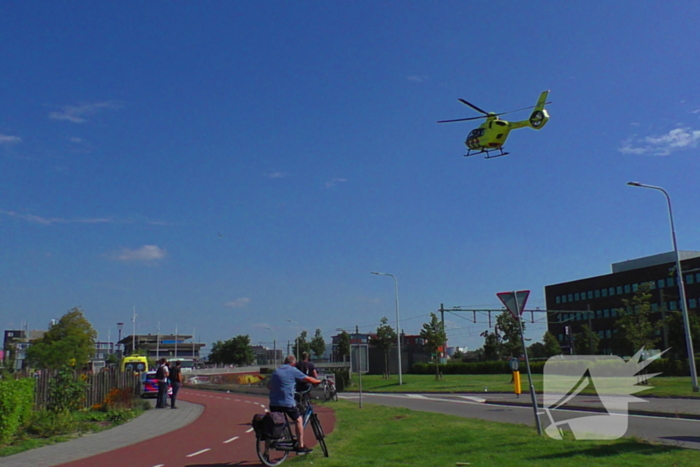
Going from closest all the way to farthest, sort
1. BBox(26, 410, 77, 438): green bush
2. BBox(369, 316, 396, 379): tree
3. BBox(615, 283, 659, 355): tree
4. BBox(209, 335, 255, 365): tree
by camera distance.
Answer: BBox(26, 410, 77, 438): green bush → BBox(615, 283, 659, 355): tree → BBox(369, 316, 396, 379): tree → BBox(209, 335, 255, 365): tree

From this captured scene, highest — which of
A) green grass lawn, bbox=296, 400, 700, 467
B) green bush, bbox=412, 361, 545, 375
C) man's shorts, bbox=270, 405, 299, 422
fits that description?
man's shorts, bbox=270, 405, 299, 422

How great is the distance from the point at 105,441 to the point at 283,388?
20.4 ft

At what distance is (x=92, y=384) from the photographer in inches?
815

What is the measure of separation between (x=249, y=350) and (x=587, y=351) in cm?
6076

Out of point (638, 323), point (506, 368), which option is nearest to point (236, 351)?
point (506, 368)

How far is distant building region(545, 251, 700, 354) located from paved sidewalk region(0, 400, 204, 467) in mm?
53267

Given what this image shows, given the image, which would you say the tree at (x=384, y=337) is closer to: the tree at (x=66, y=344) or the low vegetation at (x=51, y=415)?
the tree at (x=66, y=344)

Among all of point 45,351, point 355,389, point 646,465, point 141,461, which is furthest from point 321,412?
point 45,351

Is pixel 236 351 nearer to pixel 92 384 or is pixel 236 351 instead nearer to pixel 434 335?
pixel 434 335

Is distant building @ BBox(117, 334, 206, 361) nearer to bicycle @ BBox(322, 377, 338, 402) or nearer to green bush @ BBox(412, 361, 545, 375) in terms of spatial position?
green bush @ BBox(412, 361, 545, 375)

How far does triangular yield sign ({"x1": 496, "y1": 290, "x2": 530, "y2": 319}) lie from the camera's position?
13008 millimetres

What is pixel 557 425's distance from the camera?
14344mm

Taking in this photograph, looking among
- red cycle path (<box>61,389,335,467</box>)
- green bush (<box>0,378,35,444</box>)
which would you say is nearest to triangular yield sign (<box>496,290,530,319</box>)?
red cycle path (<box>61,389,335,467</box>)

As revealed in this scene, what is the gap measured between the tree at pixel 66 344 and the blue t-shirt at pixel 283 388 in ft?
141
